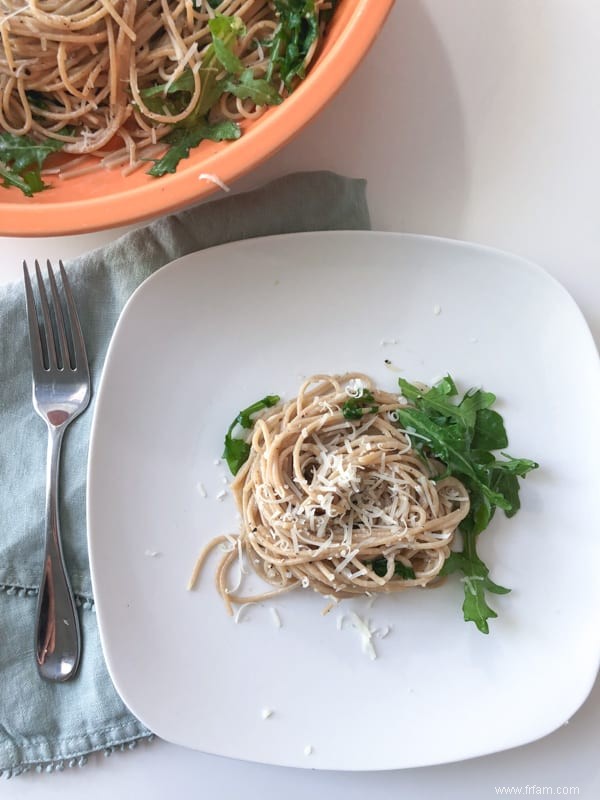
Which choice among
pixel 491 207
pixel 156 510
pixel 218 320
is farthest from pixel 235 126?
pixel 156 510

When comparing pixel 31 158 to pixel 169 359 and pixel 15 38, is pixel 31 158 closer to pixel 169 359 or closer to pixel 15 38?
pixel 15 38

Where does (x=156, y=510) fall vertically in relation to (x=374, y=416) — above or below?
below

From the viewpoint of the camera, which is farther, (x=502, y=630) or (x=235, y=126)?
(x=502, y=630)

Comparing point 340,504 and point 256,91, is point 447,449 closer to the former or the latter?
point 340,504

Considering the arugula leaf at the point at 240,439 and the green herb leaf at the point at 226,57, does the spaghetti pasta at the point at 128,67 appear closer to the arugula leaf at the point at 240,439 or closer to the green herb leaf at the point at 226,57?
the green herb leaf at the point at 226,57

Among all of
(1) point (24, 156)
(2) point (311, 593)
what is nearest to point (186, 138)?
(1) point (24, 156)
